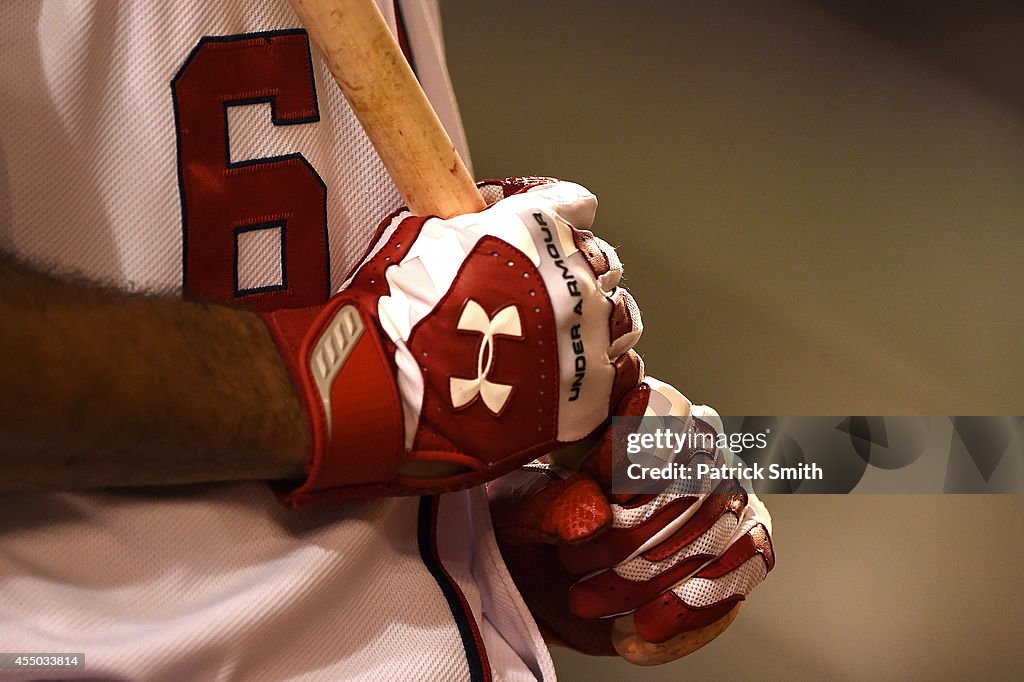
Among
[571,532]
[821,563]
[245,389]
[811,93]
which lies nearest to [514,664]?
[571,532]

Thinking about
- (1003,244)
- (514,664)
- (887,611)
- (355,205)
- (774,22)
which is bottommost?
(887,611)

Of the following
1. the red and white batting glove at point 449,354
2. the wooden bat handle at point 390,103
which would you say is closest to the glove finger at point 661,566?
the red and white batting glove at point 449,354

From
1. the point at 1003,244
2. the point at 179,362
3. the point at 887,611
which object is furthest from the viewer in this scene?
the point at 1003,244

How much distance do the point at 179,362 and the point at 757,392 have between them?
61 cm

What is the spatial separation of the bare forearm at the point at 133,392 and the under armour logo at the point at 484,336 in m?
0.08

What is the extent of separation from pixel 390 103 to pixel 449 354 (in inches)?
5.2

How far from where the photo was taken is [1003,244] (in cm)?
91

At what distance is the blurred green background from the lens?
76 centimetres

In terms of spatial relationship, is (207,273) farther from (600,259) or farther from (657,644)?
(657,644)

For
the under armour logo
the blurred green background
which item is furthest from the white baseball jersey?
the blurred green background

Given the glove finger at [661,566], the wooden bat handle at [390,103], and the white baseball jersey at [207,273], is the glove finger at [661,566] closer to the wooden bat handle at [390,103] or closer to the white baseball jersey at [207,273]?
the white baseball jersey at [207,273]

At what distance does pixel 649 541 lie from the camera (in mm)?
488

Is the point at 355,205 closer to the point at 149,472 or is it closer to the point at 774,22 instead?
the point at 149,472

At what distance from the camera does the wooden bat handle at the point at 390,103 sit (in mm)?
410
